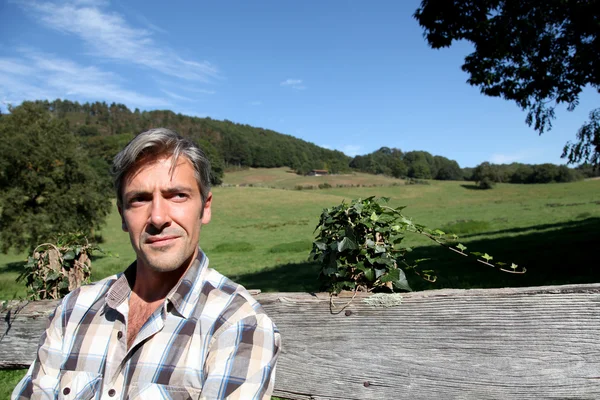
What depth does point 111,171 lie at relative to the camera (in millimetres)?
2072

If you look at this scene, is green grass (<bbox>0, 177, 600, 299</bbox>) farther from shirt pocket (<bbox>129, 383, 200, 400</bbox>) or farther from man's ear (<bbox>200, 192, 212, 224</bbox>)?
shirt pocket (<bbox>129, 383, 200, 400</bbox>)

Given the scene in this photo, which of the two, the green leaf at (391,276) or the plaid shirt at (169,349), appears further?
the green leaf at (391,276)


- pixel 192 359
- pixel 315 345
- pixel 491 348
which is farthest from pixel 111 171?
pixel 491 348

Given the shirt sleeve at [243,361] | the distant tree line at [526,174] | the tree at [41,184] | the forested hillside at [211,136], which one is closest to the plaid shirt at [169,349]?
the shirt sleeve at [243,361]

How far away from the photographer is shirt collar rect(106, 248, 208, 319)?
70.6 inches

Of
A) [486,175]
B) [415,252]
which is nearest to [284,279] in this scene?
[415,252]

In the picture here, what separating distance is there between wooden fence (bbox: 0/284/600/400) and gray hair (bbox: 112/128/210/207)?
87 centimetres

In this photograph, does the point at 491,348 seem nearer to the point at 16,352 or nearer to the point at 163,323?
the point at 163,323

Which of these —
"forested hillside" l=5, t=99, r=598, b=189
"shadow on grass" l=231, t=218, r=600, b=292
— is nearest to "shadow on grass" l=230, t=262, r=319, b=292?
"shadow on grass" l=231, t=218, r=600, b=292

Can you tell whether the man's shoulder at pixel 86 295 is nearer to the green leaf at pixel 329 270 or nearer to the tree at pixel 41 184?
the green leaf at pixel 329 270

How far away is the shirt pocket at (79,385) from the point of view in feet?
5.75

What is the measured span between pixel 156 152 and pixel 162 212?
288 mm

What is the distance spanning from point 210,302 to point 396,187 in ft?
244

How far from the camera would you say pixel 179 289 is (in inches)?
72.4
